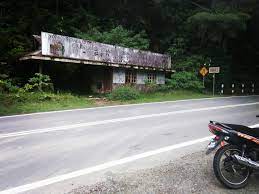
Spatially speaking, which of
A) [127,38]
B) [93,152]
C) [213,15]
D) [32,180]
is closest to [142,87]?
[127,38]

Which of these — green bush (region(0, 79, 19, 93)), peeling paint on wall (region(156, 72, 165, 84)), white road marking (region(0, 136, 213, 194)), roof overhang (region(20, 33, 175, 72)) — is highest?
roof overhang (region(20, 33, 175, 72))

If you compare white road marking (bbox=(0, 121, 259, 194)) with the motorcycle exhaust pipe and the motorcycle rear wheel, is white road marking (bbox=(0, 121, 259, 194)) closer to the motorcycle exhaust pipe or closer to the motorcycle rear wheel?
the motorcycle rear wheel

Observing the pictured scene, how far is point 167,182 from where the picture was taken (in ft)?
17.1

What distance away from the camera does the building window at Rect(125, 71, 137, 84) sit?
25.1m

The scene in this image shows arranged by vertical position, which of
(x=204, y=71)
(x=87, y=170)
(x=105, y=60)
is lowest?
(x=87, y=170)

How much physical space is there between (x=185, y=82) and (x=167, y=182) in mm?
22552

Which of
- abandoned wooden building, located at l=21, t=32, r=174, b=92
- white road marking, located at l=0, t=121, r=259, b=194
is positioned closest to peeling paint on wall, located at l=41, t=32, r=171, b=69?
abandoned wooden building, located at l=21, t=32, r=174, b=92

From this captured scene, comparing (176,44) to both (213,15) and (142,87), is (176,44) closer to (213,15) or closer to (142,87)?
(213,15)

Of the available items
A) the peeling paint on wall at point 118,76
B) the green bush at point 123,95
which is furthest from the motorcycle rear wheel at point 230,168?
the peeling paint on wall at point 118,76

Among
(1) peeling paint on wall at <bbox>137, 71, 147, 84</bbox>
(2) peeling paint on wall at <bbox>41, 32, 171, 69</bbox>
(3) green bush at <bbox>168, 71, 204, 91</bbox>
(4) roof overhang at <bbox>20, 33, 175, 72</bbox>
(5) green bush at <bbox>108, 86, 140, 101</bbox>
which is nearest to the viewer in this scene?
(4) roof overhang at <bbox>20, 33, 175, 72</bbox>

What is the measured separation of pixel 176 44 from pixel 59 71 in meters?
13.6

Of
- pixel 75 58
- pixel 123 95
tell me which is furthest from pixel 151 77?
pixel 75 58

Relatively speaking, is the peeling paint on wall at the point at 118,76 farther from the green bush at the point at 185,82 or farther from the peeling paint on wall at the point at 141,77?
the green bush at the point at 185,82

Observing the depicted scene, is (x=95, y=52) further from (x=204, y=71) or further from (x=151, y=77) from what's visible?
(x=204, y=71)
